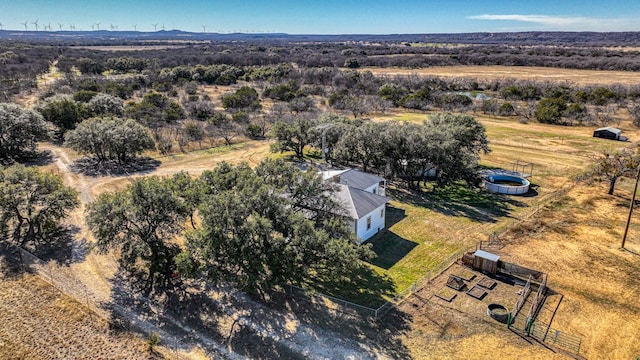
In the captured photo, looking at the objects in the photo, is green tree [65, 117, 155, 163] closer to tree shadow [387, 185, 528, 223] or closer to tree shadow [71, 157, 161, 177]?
tree shadow [71, 157, 161, 177]

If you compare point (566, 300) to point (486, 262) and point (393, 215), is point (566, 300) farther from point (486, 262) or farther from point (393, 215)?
point (393, 215)

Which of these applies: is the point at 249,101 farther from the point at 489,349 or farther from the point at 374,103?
the point at 489,349

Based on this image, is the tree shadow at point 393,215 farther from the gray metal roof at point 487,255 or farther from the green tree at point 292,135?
the green tree at point 292,135

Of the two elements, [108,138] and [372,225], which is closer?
[372,225]

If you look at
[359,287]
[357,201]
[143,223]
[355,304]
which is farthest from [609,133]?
[143,223]

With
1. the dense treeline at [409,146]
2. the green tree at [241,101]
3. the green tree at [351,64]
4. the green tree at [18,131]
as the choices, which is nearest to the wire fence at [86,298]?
the green tree at [18,131]

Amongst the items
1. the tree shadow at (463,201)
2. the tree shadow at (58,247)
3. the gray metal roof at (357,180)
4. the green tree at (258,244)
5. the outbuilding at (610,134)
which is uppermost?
the green tree at (258,244)
